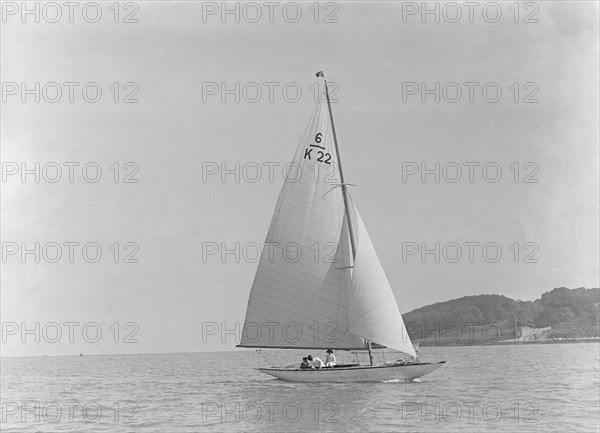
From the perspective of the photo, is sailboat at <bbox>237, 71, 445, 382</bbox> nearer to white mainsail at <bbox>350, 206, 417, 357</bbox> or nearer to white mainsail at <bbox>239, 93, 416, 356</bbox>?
white mainsail at <bbox>239, 93, 416, 356</bbox>

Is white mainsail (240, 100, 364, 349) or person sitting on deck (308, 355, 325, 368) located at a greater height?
white mainsail (240, 100, 364, 349)

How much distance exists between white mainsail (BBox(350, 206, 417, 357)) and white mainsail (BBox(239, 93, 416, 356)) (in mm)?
685

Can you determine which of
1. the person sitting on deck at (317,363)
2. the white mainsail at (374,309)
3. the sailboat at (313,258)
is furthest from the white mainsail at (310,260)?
the person sitting on deck at (317,363)

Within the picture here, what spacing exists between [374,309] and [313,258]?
167 inches

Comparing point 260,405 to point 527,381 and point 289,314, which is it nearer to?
point 289,314

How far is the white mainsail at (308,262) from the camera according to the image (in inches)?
1935

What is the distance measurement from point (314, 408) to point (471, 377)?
25.8 m

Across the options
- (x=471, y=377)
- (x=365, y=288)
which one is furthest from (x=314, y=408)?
(x=471, y=377)

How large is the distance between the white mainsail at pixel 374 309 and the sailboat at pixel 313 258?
522 millimetres

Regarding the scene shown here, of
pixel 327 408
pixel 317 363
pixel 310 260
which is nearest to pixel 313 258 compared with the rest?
pixel 310 260

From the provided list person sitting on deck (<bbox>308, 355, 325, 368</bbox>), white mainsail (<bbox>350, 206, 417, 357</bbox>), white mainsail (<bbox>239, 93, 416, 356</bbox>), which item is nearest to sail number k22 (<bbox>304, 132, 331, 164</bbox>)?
white mainsail (<bbox>239, 93, 416, 356</bbox>)

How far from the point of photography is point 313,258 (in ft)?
162

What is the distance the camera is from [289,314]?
49.0m

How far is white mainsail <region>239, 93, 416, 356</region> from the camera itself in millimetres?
49156
